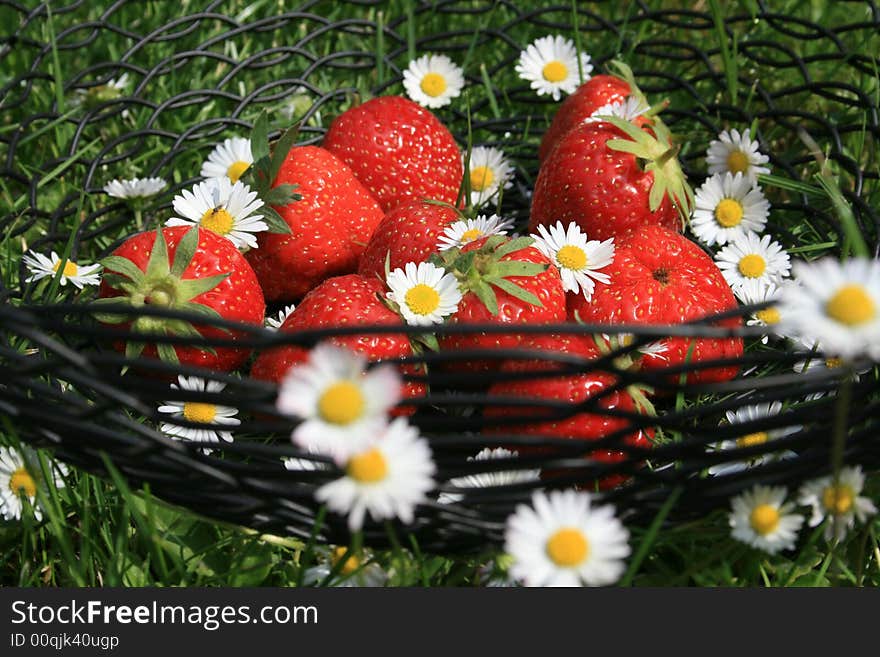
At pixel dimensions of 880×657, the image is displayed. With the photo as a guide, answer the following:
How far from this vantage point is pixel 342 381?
627 millimetres

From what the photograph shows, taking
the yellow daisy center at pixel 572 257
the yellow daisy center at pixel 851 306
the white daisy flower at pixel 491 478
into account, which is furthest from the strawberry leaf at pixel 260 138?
the yellow daisy center at pixel 851 306

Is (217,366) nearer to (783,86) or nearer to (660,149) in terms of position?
(660,149)

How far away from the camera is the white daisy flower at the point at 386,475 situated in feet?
2.07

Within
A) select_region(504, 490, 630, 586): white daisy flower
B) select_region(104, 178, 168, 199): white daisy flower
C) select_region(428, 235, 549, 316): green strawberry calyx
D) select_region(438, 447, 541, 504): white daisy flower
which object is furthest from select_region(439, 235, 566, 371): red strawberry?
select_region(104, 178, 168, 199): white daisy flower

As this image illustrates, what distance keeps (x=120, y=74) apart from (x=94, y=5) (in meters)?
0.30

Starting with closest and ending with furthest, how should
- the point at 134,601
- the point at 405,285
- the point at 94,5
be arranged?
1. the point at 134,601
2. the point at 405,285
3. the point at 94,5

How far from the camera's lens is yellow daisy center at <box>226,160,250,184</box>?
1168mm

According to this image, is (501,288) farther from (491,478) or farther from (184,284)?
(184,284)

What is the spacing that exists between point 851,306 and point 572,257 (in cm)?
40

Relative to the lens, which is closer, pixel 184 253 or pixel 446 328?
pixel 446 328

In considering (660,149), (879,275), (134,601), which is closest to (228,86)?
(660,149)

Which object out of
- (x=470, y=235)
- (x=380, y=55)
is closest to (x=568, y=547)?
(x=470, y=235)

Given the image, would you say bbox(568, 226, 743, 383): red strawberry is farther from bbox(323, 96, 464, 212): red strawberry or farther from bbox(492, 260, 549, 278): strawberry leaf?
bbox(323, 96, 464, 212): red strawberry

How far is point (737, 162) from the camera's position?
3.84ft
